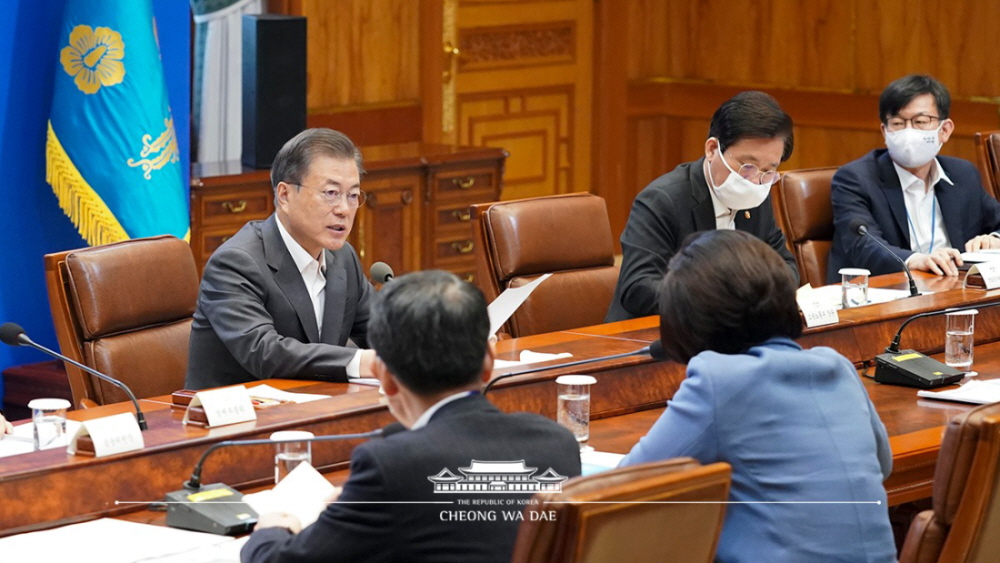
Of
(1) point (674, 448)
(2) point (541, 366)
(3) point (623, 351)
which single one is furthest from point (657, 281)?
(1) point (674, 448)

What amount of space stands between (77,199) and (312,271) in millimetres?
1709

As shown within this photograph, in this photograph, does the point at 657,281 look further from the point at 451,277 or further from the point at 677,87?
the point at 677,87

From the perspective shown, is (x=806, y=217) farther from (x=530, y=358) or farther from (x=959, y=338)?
(x=530, y=358)

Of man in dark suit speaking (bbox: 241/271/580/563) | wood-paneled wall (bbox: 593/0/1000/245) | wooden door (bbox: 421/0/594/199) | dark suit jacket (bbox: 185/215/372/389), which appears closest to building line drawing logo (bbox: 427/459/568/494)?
man in dark suit speaking (bbox: 241/271/580/563)

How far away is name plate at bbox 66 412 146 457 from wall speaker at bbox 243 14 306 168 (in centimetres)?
342

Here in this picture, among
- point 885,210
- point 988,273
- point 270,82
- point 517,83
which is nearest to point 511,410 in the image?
point 988,273

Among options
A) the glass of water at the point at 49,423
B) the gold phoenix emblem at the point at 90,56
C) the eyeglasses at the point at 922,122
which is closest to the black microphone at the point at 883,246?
the eyeglasses at the point at 922,122

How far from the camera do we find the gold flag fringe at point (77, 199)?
473 centimetres

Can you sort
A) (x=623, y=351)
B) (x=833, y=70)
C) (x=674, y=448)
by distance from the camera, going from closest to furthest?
(x=674, y=448) → (x=623, y=351) → (x=833, y=70)

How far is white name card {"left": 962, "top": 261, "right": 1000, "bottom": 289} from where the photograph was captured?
13.0 feet

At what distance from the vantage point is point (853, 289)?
376cm

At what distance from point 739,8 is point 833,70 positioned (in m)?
0.66

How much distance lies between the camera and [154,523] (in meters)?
2.19

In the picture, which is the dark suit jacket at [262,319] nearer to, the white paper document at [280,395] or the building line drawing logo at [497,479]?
the white paper document at [280,395]
